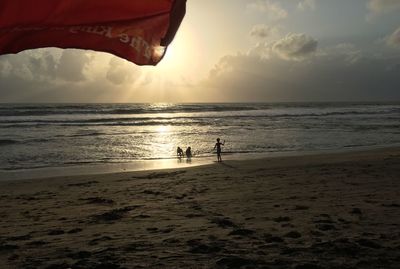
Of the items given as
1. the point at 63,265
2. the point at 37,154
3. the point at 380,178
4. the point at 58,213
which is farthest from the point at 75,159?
the point at 63,265

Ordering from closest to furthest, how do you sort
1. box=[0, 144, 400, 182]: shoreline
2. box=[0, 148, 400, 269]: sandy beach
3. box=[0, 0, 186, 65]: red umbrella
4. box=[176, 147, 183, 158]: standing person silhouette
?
box=[0, 0, 186, 65]: red umbrella < box=[0, 148, 400, 269]: sandy beach < box=[0, 144, 400, 182]: shoreline < box=[176, 147, 183, 158]: standing person silhouette

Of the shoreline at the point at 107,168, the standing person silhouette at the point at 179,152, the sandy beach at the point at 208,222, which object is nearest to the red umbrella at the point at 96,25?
the sandy beach at the point at 208,222

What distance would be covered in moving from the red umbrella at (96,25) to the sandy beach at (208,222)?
3621 millimetres

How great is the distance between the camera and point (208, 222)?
775cm

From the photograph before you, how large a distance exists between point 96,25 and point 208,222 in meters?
5.79

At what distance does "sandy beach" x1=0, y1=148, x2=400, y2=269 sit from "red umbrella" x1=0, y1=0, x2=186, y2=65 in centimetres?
362

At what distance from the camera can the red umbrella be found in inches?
86.7

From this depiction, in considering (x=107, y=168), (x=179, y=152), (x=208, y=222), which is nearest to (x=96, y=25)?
(x=208, y=222)

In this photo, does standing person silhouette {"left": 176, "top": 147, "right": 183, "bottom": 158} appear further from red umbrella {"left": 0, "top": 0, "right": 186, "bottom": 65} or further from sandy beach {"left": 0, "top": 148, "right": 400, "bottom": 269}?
red umbrella {"left": 0, "top": 0, "right": 186, "bottom": 65}

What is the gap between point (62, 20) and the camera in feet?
7.51

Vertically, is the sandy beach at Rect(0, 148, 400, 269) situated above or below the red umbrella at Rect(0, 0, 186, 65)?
below

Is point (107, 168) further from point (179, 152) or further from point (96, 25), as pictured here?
point (96, 25)

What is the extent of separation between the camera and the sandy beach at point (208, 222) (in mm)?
5738

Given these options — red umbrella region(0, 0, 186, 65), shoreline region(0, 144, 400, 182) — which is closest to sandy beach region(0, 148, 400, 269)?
shoreline region(0, 144, 400, 182)
